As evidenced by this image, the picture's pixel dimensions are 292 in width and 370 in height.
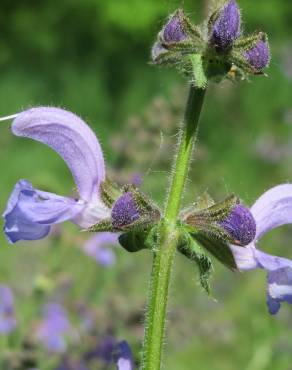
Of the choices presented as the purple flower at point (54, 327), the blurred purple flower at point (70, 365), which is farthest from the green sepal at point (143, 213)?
the purple flower at point (54, 327)

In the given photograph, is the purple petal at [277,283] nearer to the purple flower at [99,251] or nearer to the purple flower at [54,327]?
the purple flower at [54,327]

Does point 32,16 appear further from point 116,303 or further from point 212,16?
point 212,16

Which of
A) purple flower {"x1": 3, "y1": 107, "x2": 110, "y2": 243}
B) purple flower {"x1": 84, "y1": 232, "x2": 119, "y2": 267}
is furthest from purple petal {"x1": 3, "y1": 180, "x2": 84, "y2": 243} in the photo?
purple flower {"x1": 84, "y1": 232, "x2": 119, "y2": 267}

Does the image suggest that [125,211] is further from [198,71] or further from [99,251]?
[99,251]

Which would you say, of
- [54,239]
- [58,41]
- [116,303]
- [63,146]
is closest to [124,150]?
[54,239]

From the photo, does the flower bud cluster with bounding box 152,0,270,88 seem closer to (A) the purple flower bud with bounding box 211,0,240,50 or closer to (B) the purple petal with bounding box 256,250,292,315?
(A) the purple flower bud with bounding box 211,0,240,50

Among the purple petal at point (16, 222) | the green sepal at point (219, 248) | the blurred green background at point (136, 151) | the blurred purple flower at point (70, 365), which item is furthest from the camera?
the blurred green background at point (136, 151)
